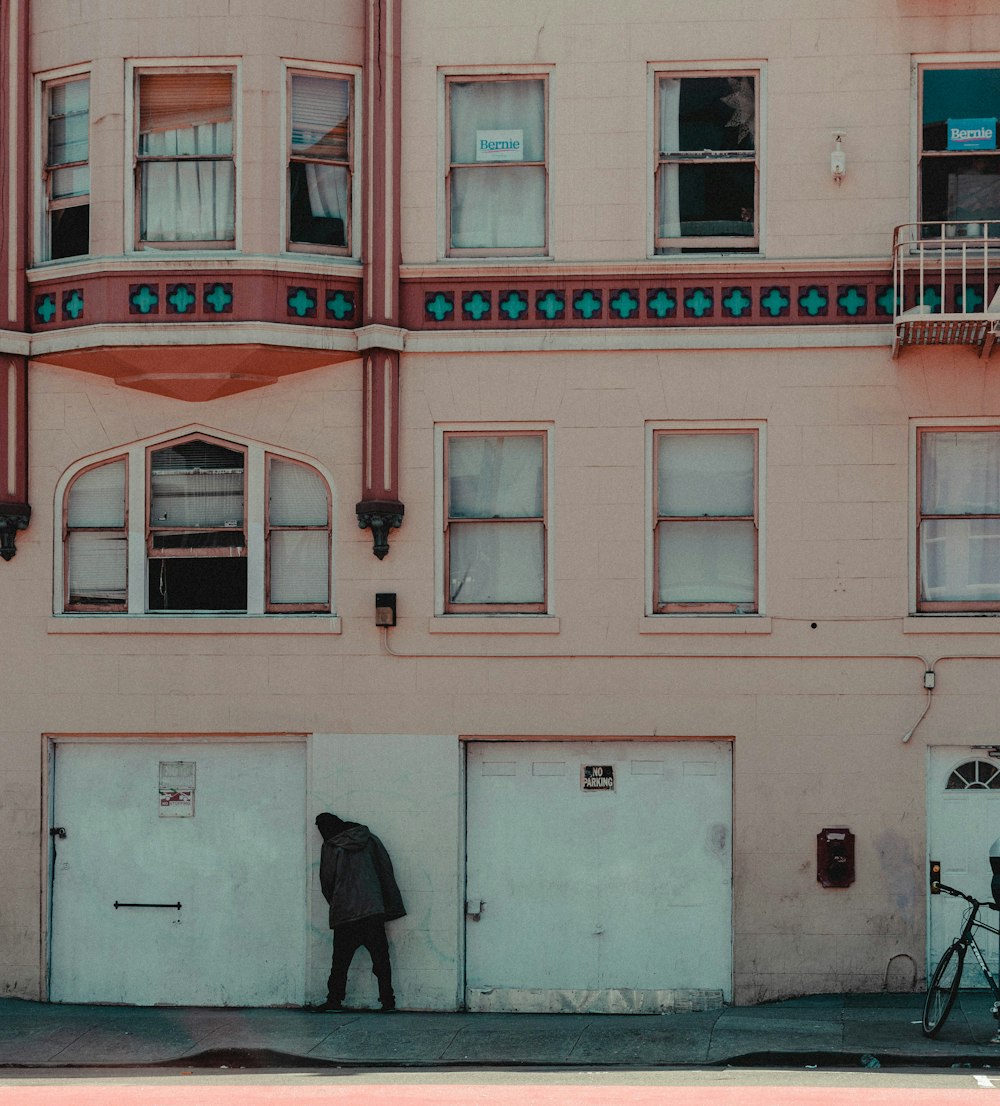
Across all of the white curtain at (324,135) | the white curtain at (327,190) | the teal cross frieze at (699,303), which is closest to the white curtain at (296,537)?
the white curtain at (327,190)

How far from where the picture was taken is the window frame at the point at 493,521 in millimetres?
13969

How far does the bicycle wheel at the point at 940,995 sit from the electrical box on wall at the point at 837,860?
147 cm

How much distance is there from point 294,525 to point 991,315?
600 centimetres

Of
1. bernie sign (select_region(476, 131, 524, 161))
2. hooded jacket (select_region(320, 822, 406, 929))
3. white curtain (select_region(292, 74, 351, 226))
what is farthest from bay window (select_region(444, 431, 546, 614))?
bernie sign (select_region(476, 131, 524, 161))

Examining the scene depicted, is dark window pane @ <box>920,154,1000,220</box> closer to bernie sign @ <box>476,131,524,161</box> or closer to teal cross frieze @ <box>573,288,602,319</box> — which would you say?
teal cross frieze @ <box>573,288,602,319</box>

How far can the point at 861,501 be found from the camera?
13695mm

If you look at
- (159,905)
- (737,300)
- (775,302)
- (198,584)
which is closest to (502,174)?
(737,300)

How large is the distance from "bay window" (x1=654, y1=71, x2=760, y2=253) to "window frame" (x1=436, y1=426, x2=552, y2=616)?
196 centimetres

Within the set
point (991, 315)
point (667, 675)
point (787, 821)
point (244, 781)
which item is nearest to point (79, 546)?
point (244, 781)

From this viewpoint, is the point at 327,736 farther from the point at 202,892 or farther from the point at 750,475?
the point at 750,475

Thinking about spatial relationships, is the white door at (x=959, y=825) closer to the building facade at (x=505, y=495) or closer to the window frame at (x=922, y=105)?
the building facade at (x=505, y=495)

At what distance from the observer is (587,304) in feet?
45.5

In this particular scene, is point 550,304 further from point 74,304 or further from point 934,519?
point 74,304

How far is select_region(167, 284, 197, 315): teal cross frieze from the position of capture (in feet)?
44.8
